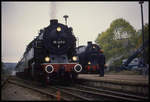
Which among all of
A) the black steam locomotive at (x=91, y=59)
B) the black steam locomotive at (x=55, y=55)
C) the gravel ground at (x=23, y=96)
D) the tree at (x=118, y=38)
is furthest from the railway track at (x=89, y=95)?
the tree at (x=118, y=38)

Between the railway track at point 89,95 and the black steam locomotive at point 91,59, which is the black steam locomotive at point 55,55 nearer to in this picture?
the railway track at point 89,95

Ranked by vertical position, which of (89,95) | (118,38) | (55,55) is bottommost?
(89,95)

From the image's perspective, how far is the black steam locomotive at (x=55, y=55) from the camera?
14578 millimetres

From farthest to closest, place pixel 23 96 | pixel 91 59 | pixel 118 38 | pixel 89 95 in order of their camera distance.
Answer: pixel 118 38 < pixel 91 59 < pixel 89 95 < pixel 23 96

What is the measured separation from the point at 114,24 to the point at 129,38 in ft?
12.2

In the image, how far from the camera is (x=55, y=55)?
1538 cm

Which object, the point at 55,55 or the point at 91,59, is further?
the point at 91,59

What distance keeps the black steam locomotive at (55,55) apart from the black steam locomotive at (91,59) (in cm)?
695

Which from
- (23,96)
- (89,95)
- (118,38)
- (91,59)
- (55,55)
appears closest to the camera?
(23,96)

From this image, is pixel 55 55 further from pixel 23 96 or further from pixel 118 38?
pixel 118 38

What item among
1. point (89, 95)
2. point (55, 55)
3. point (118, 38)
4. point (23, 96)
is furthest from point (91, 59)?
point (118, 38)

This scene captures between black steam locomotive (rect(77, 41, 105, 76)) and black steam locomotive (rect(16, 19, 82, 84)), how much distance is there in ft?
22.8

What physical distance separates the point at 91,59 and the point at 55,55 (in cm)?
873

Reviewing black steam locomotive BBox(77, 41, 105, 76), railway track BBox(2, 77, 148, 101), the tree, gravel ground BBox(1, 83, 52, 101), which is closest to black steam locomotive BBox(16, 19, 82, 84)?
railway track BBox(2, 77, 148, 101)
